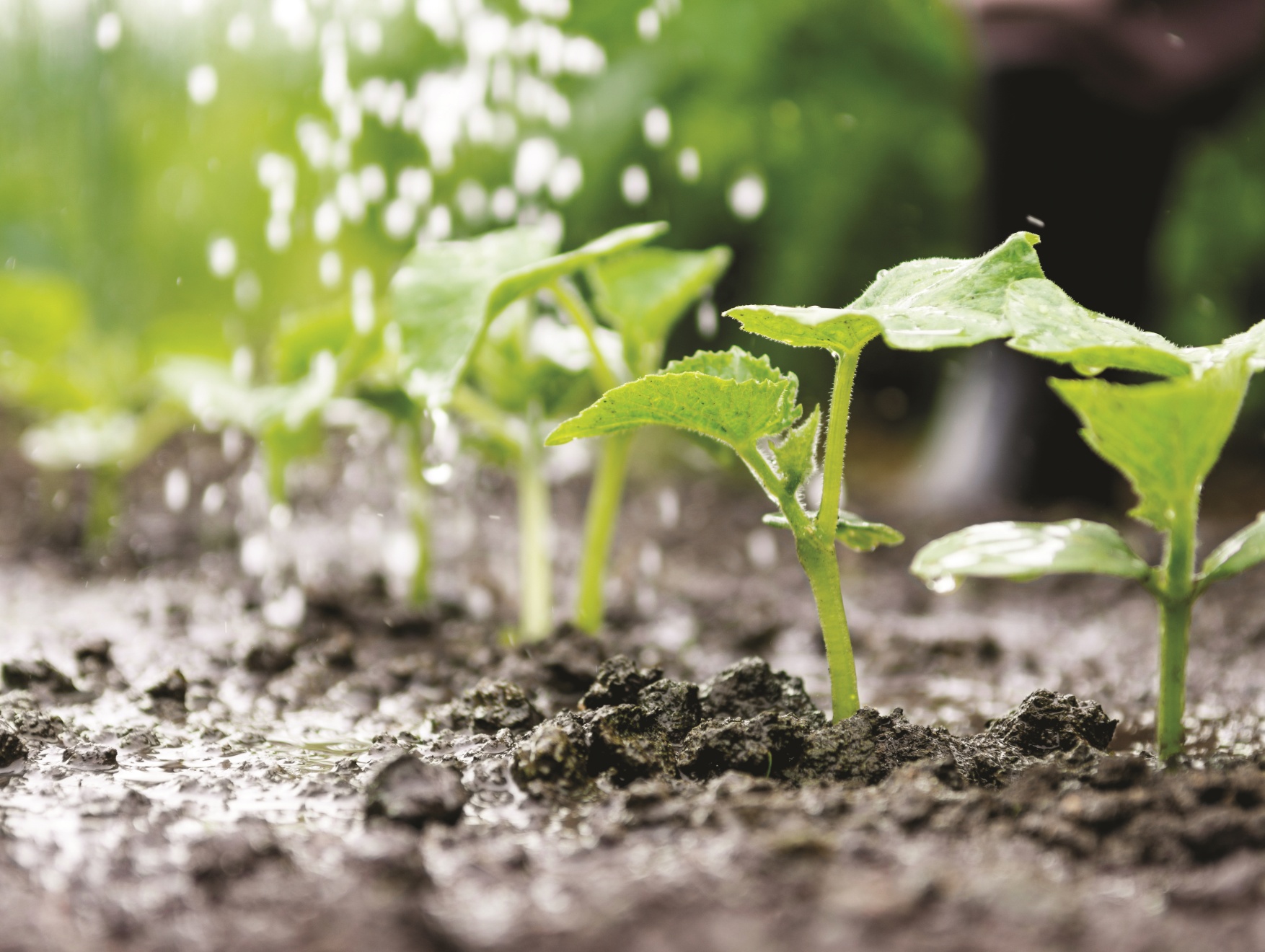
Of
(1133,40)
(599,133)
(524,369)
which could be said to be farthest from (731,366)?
(599,133)

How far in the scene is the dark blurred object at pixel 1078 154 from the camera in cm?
199

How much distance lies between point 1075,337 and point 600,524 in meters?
0.66

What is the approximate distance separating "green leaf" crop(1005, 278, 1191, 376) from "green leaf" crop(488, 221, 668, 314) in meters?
0.35

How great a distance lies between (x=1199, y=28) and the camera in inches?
78.2

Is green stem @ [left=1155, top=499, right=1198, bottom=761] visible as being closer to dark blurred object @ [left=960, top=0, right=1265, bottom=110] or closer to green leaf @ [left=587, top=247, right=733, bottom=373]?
green leaf @ [left=587, top=247, right=733, bottom=373]

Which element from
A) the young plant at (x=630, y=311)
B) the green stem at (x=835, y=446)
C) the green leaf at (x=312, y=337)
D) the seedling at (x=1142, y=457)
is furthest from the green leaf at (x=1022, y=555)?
the green leaf at (x=312, y=337)

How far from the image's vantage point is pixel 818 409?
776 millimetres

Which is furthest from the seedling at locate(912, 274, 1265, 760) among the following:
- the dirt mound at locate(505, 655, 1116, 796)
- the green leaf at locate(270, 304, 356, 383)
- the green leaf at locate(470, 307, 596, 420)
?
the green leaf at locate(270, 304, 356, 383)

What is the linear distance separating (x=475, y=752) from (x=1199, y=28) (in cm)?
195

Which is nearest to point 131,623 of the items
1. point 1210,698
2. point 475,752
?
point 475,752

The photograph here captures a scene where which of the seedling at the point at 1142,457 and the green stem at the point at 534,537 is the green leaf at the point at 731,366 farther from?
the green stem at the point at 534,537

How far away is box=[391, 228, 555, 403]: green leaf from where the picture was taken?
0.93 m

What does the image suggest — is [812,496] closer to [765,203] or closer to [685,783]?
[765,203]

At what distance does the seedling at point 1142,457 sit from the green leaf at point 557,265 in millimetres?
369
